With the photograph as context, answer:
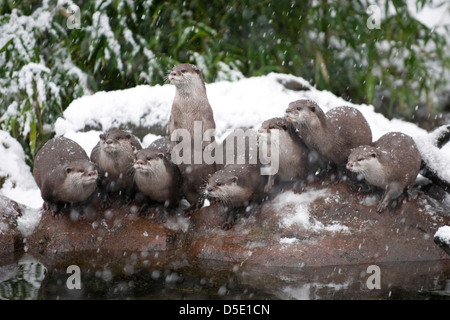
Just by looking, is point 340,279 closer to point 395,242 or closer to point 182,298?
point 395,242

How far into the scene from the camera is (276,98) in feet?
14.1

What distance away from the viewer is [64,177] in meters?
3.02

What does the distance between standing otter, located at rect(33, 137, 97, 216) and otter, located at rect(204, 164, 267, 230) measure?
58 centimetres

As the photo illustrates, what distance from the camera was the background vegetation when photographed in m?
4.63

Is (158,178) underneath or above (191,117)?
underneath

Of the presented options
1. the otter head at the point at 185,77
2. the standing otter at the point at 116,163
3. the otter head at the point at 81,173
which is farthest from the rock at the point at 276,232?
the otter head at the point at 185,77

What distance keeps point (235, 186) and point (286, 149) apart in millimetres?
302

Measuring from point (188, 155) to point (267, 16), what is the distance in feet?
7.41

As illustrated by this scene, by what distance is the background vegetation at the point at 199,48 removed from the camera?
4629mm

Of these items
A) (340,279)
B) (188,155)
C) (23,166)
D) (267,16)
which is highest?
(267,16)

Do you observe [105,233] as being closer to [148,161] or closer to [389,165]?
[148,161]

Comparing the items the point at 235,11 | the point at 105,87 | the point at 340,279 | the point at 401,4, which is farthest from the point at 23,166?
the point at 401,4

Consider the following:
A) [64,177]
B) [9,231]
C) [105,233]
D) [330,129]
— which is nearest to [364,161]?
[330,129]

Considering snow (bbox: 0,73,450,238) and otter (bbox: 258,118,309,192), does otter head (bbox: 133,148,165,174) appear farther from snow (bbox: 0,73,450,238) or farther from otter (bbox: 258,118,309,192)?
snow (bbox: 0,73,450,238)
